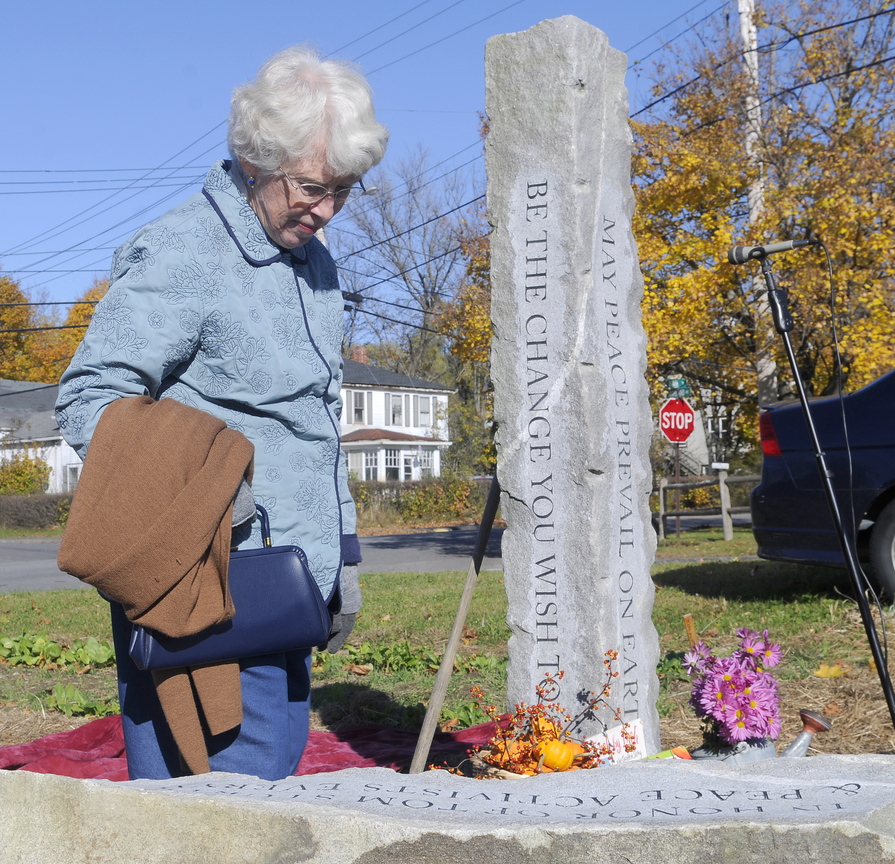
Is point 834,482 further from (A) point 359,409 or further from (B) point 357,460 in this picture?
(A) point 359,409

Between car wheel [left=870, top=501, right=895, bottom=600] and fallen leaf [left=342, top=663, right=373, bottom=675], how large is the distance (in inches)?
125

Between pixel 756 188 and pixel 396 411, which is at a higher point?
pixel 396 411

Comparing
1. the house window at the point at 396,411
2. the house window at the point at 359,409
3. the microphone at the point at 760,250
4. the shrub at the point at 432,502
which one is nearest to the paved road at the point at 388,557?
the microphone at the point at 760,250

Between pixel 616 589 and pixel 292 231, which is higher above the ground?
pixel 292 231

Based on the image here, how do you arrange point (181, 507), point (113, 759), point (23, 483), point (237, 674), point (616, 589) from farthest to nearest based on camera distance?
point (23, 483)
point (113, 759)
point (616, 589)
point (237, 674)
point (181, 507)

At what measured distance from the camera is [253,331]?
2398 mm

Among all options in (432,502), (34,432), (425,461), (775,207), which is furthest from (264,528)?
(425,461)

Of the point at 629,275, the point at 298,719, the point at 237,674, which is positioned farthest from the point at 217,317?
the point at 629,275

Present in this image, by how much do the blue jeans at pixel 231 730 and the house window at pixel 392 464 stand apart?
132 feet

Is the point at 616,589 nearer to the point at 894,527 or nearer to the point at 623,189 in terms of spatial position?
the point at 623,189

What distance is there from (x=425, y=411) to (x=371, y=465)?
524cm

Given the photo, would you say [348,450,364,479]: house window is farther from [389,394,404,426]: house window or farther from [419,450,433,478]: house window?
[389,394,404,426]: house window

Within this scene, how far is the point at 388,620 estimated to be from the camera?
7.62 meters

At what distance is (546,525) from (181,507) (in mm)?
1539
